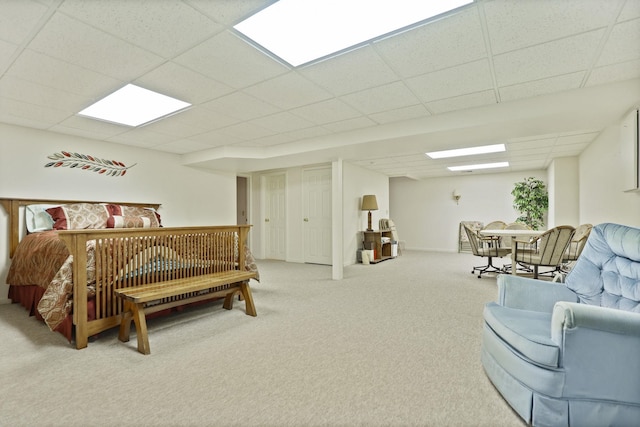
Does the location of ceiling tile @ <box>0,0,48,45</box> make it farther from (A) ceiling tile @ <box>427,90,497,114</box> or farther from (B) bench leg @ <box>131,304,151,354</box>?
(A) ceiling tile @ <box>427,90,497,114</box>

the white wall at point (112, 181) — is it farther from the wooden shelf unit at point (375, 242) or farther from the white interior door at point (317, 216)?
the wooden shelf unit at point (375, 242)

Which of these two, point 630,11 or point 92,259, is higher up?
point 630,11

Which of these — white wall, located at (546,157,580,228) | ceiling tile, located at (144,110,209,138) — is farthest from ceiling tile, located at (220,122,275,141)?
white wall, located at (546,157,580,228)

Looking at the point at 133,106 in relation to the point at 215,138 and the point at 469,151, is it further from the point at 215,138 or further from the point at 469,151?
the point at 469,151

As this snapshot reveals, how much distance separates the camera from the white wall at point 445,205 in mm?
8086

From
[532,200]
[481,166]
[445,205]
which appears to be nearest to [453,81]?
[481,166]

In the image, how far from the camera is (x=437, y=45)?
2.08 metres

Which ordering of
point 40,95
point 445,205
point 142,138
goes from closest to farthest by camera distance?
point 40,95
point 142,138
point 445,205

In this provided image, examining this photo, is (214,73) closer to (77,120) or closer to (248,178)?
(77,120)

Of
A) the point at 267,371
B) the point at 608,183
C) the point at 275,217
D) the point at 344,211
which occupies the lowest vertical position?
the point at 267,371

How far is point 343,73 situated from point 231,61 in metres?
0.89

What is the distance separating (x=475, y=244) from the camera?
5336 millimetres

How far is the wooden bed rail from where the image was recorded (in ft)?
7.70

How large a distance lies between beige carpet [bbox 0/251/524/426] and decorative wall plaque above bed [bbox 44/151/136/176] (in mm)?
1943
